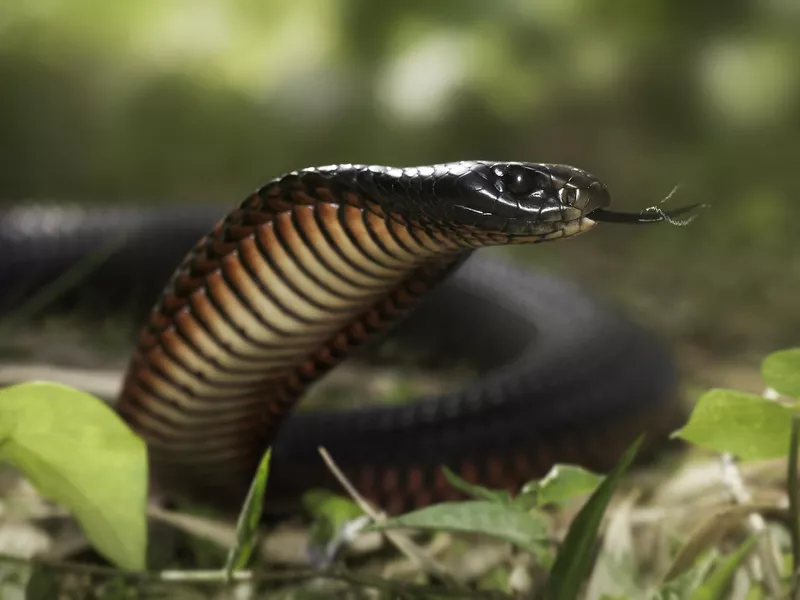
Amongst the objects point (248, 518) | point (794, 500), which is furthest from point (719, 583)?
point (248, 518)

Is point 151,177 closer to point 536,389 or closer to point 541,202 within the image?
point 536,389

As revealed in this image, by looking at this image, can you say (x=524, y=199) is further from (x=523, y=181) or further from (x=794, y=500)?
(x=794, y=500)

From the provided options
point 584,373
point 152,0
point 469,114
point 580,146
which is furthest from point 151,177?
point 584,373

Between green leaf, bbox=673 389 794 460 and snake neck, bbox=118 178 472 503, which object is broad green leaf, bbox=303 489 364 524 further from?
green leaf, bbox=673 389 794 460

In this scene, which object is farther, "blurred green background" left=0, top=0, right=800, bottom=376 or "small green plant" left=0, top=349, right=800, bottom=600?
"blurred green background" left=0, top=0, right=800, bottom=376

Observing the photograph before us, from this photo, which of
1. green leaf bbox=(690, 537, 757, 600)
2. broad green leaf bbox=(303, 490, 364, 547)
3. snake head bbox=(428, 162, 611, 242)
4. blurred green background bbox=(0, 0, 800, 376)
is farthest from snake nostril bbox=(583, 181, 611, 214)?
blurred green background bbox=(0, 0, 800, 376)

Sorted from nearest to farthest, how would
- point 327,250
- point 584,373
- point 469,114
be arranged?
point 327,250, point 584,373, point 469,114

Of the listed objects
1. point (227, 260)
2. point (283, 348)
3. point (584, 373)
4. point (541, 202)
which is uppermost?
point (541, 202)
